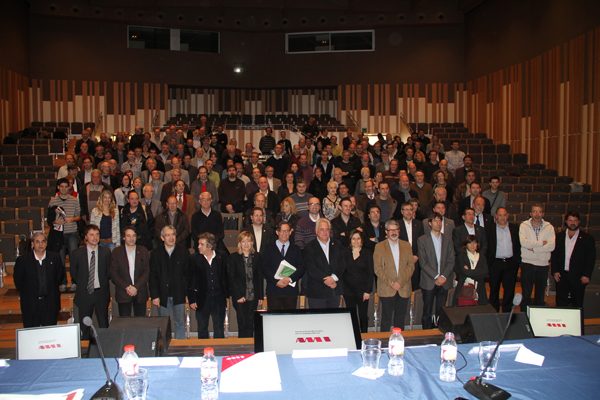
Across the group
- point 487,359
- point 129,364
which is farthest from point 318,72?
point 129,364

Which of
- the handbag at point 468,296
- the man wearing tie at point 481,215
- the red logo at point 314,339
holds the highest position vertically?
the man wearing tie at point 481,215

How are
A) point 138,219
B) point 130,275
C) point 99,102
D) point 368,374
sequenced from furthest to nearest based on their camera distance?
point 99,102 → point 138,219 → point 130,275 → point 368,374

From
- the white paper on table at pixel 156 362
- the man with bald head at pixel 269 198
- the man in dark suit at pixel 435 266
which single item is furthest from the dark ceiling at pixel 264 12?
the white paper on table at pixel 156 362

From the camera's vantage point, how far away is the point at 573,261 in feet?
16.6

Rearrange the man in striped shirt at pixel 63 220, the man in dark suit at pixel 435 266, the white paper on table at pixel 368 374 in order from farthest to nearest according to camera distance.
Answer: the man in striped shirt at pixel 63 220, the man in dark suit at pixel 435 266, the white paper on table at pixel 368 374

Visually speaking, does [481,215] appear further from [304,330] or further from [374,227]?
[304,330]

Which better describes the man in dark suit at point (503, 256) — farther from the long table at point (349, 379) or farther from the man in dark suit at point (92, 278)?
the man in dark suit at point (92, 278)

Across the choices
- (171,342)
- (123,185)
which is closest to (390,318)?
(171,342)

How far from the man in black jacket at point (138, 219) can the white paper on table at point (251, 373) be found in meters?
3.25

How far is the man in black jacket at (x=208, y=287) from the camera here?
4262 millimetres

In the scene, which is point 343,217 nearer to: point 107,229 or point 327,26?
point 107,229

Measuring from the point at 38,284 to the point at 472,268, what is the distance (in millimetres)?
4385

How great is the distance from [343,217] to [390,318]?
48.6 inches

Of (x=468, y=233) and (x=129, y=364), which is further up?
(x=468, y=233)
